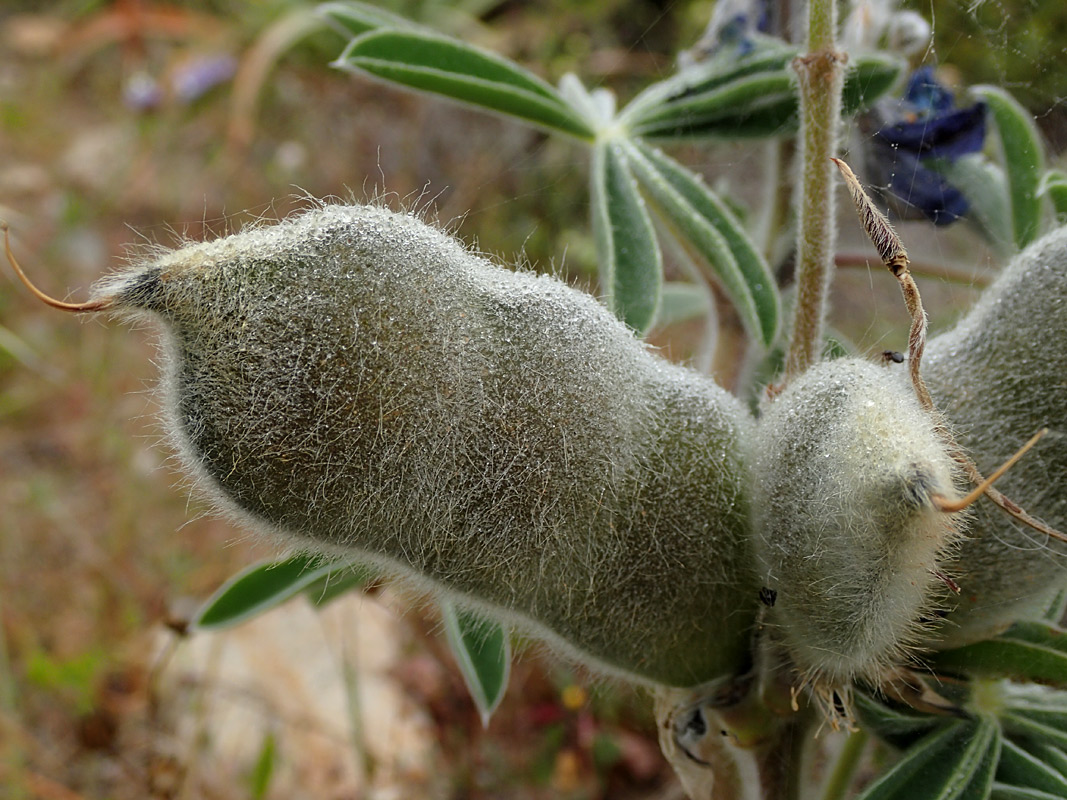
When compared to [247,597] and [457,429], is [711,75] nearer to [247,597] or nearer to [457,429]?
[457,429]

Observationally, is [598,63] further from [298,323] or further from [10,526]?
[298,323]

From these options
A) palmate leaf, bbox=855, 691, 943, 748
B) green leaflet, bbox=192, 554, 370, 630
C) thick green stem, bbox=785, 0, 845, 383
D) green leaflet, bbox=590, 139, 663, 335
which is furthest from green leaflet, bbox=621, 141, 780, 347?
green leaflet, bbox=192, 554, 370, 630

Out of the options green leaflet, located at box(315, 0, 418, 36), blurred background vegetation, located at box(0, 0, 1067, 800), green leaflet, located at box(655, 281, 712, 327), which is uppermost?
green leaflet, located at box(315, 0, 418, 36)

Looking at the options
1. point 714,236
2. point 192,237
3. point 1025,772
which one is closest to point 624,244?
point 714,236

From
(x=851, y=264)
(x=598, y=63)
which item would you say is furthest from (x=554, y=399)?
(x=598, y=63)

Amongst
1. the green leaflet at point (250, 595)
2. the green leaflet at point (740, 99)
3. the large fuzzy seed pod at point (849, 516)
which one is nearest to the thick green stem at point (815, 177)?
the large fuzzy seed pod at point (849, 516)

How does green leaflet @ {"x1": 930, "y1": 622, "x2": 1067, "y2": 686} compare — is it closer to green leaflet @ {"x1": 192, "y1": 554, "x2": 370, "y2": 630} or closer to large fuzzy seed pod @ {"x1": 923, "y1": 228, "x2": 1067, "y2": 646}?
large fuzzy seed pod @ {"x1": 923, "y1": 228, "x2": 1067, "y2": 646}

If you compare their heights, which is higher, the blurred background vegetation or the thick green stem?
the thick green stem

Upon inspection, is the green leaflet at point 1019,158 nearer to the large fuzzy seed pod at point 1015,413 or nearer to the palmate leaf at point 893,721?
the large fuzzy seed pod at point 1015,413
